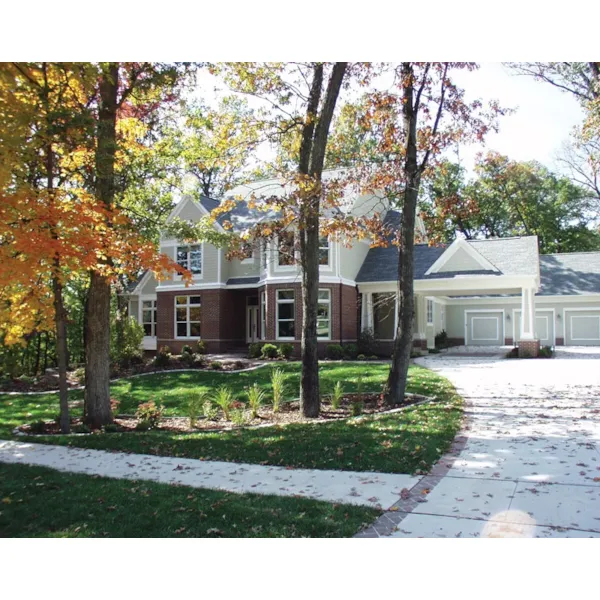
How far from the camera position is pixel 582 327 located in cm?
2984

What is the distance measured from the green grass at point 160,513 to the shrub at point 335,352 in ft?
49.0

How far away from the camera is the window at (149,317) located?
2717cm

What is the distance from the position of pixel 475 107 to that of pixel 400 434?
710 cm

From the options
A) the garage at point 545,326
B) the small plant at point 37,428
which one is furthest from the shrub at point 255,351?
the garage at point 545,326

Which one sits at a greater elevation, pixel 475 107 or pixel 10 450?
pixel 475 107

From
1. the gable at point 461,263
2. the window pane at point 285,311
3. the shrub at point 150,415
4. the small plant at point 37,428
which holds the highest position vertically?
the gable at point 461,263

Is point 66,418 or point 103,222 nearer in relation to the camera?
point 103,222

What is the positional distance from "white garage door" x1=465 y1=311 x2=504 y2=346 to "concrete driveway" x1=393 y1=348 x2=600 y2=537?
823 inches

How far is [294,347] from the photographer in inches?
843

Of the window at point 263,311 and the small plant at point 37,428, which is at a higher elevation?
the window at point 263,311

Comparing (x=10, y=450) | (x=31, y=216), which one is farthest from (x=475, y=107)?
(x=10, y=450)

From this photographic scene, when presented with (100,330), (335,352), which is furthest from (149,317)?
(100,330)

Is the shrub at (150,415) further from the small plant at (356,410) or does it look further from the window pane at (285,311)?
the window pane at (285,311)

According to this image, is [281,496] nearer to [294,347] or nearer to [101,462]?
[101,462]
